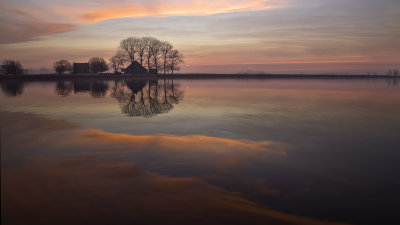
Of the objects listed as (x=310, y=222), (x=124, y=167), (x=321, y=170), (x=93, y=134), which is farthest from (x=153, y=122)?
(x=310, y=222)

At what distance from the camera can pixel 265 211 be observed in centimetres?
588

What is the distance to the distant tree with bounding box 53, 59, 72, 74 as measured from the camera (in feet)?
440

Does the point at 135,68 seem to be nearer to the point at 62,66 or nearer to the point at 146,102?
the point at 62,66

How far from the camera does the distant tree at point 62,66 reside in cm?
13412

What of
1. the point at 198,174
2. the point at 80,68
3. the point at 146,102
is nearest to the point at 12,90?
the point at 146,102

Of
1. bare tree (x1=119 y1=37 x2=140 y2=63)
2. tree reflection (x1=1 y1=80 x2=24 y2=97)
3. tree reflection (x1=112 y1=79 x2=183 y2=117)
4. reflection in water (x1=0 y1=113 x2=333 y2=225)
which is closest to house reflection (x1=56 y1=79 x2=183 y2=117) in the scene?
tree reflection (x1=112 y1=79 x2=183 y2=117)

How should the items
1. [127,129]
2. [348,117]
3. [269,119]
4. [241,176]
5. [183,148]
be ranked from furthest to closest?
[348,117] < [269,119] < [127,129] < [183,148] < [241,176]

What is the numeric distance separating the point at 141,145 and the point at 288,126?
873 centimetres

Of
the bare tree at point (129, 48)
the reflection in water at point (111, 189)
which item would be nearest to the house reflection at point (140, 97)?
the reflection in water at point (111, 189)

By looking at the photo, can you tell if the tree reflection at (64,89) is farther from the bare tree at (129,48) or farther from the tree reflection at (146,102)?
the bare tree at (129,48)

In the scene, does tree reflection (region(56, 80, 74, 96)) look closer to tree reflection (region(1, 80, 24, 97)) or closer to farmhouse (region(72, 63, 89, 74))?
tree reflection (region(1, 80, 24, 97))

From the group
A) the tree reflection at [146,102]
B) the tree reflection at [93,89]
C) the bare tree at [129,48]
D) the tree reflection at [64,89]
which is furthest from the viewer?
the bare tree at [129,48]

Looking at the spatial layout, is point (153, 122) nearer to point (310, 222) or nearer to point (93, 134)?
point (93, 134)

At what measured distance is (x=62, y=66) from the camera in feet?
443
